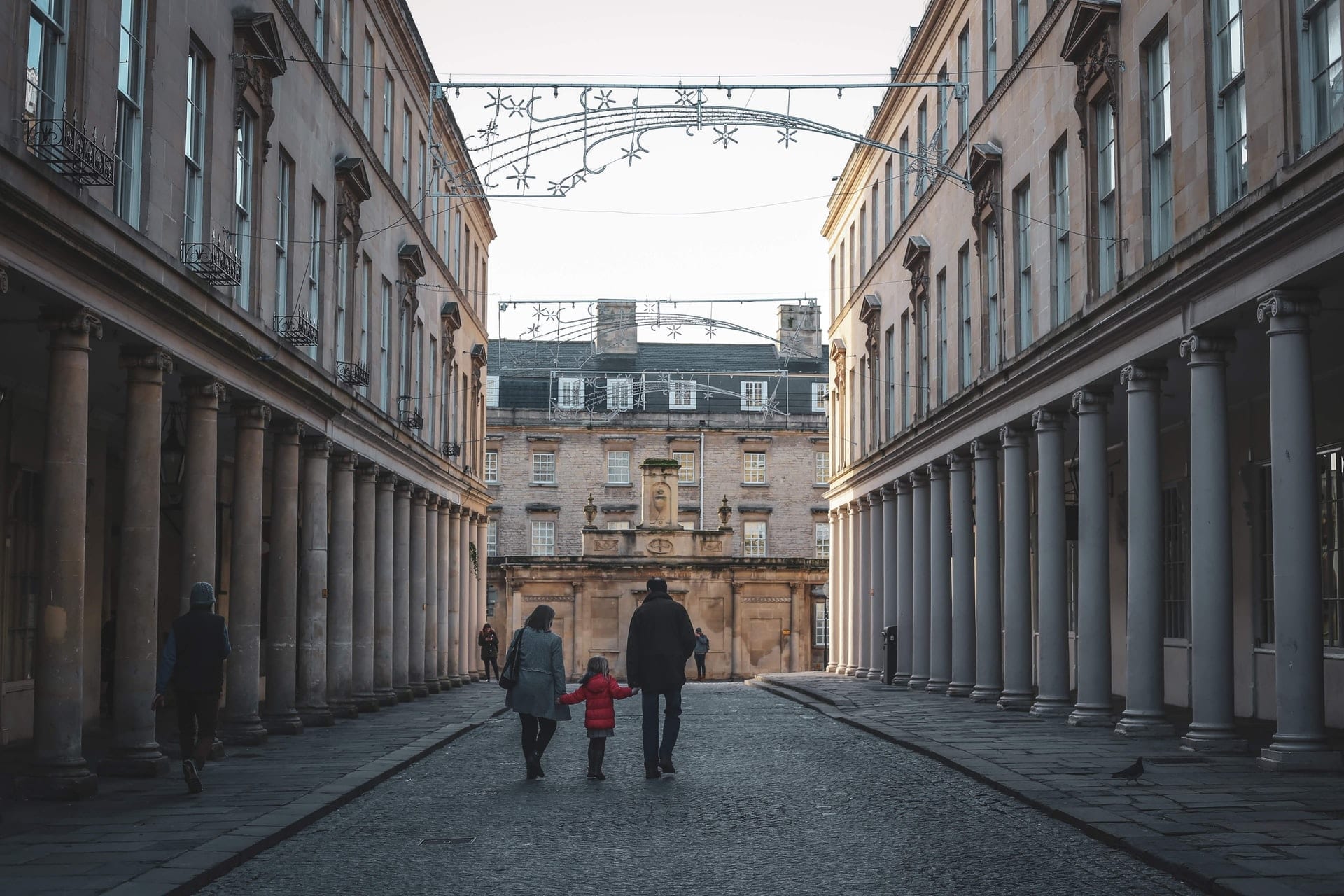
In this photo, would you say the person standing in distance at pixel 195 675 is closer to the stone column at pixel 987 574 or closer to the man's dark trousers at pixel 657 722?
the man's dark trousers at pixel 657 722

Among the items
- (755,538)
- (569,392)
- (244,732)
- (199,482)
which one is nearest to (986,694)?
(244,732)

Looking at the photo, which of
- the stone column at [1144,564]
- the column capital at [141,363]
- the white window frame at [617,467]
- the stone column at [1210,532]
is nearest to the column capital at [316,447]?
the column capital at [141,363]

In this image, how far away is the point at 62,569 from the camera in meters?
13.8

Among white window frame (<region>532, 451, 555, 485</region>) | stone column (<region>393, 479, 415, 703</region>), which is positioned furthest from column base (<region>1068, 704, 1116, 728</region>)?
white window frame (<region>532, 451, 555, 485</region>)

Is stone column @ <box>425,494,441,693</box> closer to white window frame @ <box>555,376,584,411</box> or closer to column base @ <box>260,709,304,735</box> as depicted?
column base @ <box>260,709,304,735</box>

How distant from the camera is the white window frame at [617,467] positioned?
74.6m

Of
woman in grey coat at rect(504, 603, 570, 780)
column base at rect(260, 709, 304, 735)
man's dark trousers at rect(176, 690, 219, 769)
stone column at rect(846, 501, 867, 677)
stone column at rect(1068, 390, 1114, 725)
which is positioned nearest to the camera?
man's dark trousers at rect(176, 690, 219, 769)

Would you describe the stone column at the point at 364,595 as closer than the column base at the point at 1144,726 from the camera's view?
No

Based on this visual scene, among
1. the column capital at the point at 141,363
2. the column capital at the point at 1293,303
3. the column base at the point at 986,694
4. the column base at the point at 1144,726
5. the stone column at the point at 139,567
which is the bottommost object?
the column base at the point at 986,694

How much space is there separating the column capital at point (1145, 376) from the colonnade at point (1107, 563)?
19 mm

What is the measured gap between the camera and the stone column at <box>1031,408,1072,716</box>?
23.8 meters

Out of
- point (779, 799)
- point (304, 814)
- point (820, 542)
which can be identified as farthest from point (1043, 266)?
point (820, 542)

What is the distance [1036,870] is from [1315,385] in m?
14.2

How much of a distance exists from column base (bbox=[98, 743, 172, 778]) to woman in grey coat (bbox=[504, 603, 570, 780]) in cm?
354
